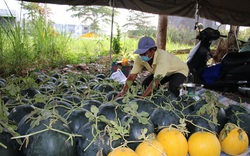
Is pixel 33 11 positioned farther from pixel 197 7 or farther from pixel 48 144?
pixel 48 144

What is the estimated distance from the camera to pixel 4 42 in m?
5.66

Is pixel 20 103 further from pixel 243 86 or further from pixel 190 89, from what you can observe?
pixel 243 86

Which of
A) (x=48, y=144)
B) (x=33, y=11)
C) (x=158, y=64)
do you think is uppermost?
(x=33, y=11)

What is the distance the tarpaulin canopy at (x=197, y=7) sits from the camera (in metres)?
5.11

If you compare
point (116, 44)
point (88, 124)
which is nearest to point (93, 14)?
point (116, 44)

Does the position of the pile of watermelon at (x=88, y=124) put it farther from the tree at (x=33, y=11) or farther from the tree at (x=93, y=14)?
the tree at (x=93, y=14)

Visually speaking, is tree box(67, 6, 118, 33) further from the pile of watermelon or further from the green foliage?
the pile of watermelon

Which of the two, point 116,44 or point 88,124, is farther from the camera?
point 116,44

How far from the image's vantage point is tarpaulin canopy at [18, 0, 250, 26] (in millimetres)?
5105

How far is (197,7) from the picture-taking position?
564 cm

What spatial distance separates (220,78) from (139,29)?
44.2 feet

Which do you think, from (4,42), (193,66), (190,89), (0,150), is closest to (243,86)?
(193,66)

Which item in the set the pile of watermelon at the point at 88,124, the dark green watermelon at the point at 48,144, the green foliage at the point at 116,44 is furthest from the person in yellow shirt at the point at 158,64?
the green foliage at the point at 116,44

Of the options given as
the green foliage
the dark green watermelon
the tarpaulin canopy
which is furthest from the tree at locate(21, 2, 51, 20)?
the dark green watermelon
